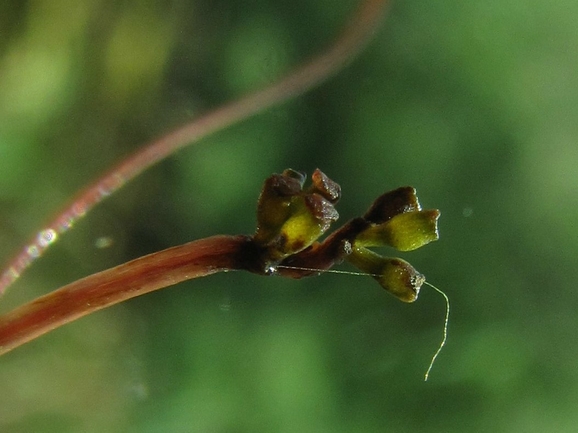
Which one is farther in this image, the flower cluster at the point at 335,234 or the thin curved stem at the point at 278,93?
the thin curved stem at the point at 278,93

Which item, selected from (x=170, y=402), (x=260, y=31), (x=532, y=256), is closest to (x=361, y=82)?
(x=260, y=31)

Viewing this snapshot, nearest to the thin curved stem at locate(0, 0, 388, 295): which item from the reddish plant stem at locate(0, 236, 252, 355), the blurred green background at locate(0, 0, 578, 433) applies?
the blurred green background at locate(0, 0, 578, 433)

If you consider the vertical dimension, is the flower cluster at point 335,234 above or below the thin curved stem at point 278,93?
below

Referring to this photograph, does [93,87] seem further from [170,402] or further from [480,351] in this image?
[480,351]

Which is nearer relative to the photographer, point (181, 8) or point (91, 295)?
point (91, 295)

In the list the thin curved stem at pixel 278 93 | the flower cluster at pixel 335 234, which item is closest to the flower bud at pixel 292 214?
the flower cluster at pixel 335 234

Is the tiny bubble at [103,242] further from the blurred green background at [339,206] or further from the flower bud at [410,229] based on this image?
the flower bud at [410,229]

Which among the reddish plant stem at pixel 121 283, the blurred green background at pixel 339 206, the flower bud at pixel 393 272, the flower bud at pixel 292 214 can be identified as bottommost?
the flower bud at pixel 393 272

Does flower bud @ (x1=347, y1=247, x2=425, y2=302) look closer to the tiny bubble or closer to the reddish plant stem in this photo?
the reddish plant stem
